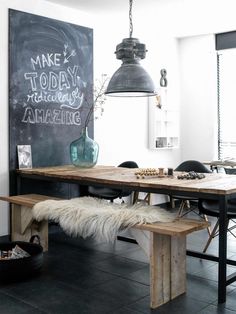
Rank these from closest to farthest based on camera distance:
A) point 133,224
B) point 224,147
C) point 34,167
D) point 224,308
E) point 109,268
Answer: point 224,308 < point 133,224 < point 109,268 < point 34,167 < point 224,147

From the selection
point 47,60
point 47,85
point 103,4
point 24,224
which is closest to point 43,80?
point 47,85

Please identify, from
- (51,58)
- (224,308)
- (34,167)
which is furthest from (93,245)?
(51,58)

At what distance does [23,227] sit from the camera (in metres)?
3.97

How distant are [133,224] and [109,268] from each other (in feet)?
2.57

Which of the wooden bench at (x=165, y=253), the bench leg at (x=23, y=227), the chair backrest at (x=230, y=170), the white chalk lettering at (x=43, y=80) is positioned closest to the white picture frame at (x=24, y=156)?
the bench leg at (x=23, y=227)

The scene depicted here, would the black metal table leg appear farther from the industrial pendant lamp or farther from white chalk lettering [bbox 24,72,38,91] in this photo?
white chalk lettering [bbox 24,72,38,91]

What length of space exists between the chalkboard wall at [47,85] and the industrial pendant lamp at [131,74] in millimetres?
1159

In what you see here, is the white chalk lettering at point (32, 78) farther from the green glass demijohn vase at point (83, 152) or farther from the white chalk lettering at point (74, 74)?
the green glass demijohn vase at point (83, 152)

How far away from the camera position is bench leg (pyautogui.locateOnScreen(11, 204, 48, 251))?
3.98 metres

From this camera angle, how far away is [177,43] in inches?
262

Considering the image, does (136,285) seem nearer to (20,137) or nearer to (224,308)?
(224,308)

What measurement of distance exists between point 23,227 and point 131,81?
67.3 inches

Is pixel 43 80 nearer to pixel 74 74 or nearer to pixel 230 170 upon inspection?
pixel 74 74

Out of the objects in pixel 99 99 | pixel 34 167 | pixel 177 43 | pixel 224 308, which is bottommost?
pixel 224 308
